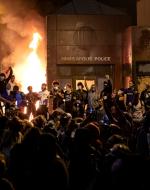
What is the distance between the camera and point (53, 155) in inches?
203

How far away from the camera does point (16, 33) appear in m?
33.5

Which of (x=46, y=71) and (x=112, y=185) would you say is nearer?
(x=112, y=185)

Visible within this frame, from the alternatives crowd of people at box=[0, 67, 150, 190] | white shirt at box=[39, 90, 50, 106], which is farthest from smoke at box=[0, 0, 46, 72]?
crowd of people at box=[0, 67, 150, 190]

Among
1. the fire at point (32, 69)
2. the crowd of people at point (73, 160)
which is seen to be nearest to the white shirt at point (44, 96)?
the fire at point (32, 69)

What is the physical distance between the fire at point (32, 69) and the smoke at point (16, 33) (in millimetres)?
266

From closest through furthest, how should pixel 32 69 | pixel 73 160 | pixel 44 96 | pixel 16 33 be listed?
pixel 73 160
pixel 44 96
pixel 32 69
pixel 16 33

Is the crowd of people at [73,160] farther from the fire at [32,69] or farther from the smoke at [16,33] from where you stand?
the smoke at [16,33]

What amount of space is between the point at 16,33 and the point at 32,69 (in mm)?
2553

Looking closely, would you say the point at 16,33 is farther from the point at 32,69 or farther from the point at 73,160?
the point at 73,160

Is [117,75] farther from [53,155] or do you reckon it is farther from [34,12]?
[53,155]

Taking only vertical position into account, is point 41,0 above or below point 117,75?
above

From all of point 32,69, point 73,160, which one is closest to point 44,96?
point 32,69

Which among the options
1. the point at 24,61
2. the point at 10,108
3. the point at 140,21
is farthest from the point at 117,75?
the point at 10,108

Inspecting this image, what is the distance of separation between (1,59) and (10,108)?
1520cm
